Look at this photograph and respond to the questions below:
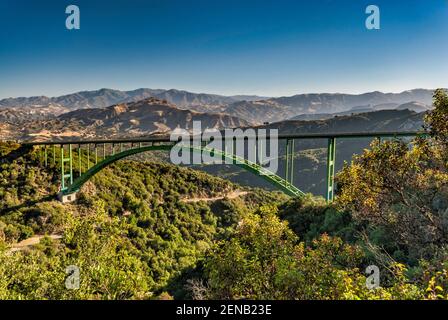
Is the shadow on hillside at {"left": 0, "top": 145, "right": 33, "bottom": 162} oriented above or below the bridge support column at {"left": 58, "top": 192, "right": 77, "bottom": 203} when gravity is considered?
above

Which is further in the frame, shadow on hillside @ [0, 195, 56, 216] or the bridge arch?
shadow on hillside @ [0, 195, 56, 216]

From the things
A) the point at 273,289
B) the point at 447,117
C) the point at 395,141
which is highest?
the point at 447,117

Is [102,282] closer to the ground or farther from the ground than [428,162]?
closer to the ground

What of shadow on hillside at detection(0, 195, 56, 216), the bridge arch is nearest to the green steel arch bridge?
the bridge arch

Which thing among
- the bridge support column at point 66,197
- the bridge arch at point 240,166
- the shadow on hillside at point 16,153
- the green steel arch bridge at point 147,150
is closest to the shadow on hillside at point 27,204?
the bridge support column at point 66,197

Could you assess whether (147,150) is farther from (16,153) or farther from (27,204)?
(16,153)

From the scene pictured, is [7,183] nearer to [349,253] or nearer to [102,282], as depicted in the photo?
[102,282]

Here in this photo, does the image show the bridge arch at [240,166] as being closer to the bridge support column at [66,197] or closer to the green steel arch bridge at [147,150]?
the green steel arch bridge at [147,150]

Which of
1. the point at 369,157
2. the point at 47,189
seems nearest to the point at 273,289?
the point at 369,157

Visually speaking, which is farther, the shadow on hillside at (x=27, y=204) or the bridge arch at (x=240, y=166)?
the shadow on hillside at (x=27, y=204)

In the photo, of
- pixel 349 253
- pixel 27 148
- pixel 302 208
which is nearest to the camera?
pixel 349 253

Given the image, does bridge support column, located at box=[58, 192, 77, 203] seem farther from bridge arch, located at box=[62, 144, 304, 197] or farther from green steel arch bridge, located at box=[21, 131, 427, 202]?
bridge arch, located at box=[62, 144, 304, 197]
